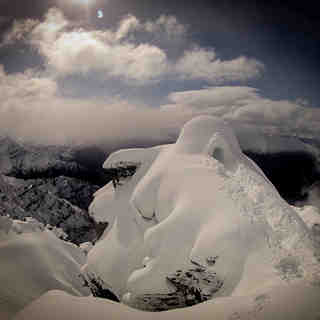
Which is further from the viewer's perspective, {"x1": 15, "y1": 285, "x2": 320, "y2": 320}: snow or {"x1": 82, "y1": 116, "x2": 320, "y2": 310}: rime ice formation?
{"x1": 82, "y1": 116, "x2": 320, "y2": 310}: rime ice formation

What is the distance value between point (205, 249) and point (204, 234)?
0.66 metres

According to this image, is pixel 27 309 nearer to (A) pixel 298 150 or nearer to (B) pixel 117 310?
(B) pixel 117 310

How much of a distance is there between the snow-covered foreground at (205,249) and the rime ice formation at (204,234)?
0.03 meters

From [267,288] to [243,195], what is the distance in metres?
4.36

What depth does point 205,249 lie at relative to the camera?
7.43 metres

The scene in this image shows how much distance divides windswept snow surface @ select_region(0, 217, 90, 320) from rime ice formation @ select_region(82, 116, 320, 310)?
202 cm

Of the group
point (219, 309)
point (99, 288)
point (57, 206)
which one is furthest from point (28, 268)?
point (57, 206)

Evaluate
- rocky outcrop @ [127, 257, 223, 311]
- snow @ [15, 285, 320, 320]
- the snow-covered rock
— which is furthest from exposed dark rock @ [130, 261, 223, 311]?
the snow-covered rock

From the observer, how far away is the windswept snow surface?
26.1 feet

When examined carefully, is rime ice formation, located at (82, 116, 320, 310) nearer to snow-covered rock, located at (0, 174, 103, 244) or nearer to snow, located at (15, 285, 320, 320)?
snow, located at (15, 285, 320, 320)

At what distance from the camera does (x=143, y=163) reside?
56.9ft

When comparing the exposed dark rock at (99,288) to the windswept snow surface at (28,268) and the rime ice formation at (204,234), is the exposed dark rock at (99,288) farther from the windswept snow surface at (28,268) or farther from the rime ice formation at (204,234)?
the windswept snow surface at (28,268)

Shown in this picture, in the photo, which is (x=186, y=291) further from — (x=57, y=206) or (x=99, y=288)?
(x=57, y=206)

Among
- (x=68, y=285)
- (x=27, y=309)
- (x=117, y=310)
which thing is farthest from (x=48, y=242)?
(x=117, y=310)
